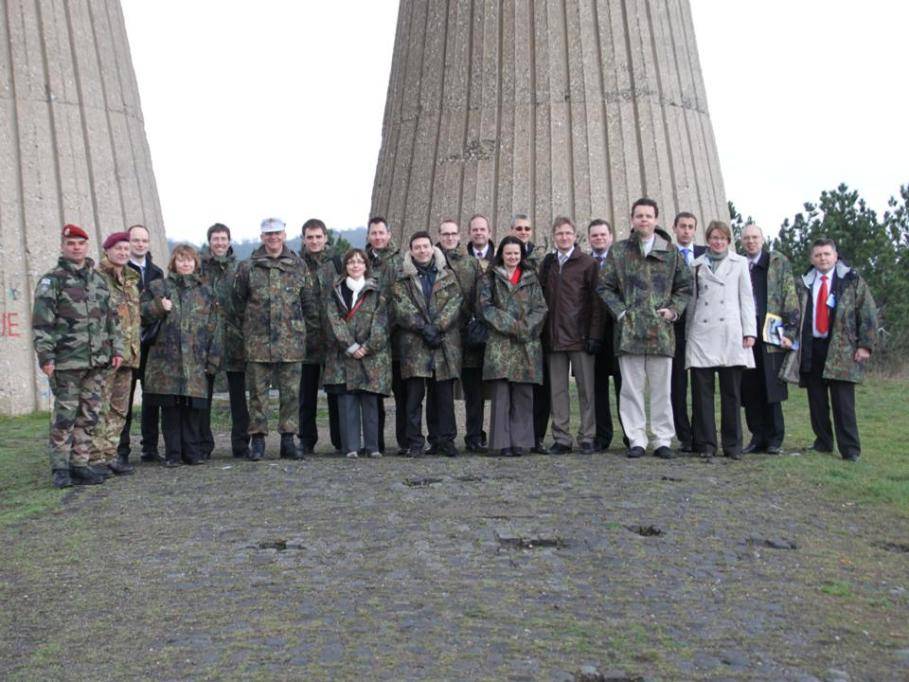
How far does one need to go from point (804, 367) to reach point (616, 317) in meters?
1.45

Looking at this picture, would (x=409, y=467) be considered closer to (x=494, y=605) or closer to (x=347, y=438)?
(x=347, y=438)

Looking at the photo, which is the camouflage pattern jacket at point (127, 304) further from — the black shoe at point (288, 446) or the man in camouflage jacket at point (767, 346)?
the man in camouflage jacket at point (767, 346)

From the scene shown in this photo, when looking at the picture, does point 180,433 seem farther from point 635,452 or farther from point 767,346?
point 767,346

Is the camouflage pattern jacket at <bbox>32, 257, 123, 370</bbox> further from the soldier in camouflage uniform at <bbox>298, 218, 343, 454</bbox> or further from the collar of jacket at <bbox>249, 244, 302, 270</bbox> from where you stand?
the soldier in camouflage uniform at <bbox>298, 218, 343, 454</bbox>

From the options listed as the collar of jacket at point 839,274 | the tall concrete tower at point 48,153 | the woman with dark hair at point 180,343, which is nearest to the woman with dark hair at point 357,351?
the woman with dark hair at point 180,343

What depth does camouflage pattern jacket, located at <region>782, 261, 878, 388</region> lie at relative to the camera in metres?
9.02

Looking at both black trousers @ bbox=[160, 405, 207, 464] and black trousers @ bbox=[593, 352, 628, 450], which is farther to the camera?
black trousers @ bbox=[593, 352, 628, 450]

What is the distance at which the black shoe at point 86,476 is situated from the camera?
27.1 feet

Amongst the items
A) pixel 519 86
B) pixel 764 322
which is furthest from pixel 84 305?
pixel 519 86

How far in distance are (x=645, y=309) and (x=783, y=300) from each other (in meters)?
1.07

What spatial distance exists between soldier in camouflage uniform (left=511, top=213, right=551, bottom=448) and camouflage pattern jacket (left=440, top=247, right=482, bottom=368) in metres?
0.37

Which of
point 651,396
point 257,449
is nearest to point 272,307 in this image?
point 257,449

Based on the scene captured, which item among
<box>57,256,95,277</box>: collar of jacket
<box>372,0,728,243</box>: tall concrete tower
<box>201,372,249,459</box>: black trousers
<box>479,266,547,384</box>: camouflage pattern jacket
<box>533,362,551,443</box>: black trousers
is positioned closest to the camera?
<box>57,256,95,277</box>: collar of jacket

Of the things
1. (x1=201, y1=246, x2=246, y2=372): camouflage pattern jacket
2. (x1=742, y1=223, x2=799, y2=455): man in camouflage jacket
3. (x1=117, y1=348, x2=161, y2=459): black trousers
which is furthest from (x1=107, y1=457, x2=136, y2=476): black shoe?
(x1=742, y1=223, x2=799, y2=455): man in camouflage jacket
